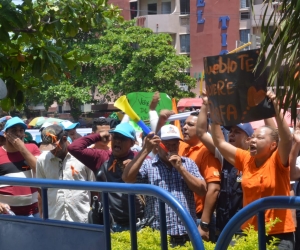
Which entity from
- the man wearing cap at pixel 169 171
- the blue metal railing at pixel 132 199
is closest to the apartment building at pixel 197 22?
the man wearing cap at pixel 169 171

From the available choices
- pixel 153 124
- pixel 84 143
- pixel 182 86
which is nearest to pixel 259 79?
pixel 153 124

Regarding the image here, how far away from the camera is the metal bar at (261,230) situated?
10.5ft

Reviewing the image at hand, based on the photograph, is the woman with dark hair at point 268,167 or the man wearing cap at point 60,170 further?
the man wearing cap at point 60,170

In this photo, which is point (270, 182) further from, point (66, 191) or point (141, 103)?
point (141, 103)

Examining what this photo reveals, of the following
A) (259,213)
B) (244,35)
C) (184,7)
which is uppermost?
(184,7)

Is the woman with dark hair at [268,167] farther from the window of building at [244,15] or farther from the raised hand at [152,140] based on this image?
the window of building at [244,15]

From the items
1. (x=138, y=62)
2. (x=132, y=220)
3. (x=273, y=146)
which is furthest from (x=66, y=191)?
(x=138, y=62)

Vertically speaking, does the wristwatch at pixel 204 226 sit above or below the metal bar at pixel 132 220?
below

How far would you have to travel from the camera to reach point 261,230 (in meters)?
3.28

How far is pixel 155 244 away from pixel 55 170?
2.48 metres

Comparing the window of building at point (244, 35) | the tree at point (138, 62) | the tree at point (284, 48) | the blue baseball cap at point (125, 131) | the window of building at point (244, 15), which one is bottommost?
the tree at point (138, 62)

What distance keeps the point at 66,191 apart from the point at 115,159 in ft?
2.34

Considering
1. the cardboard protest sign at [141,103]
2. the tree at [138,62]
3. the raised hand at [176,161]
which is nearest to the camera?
the raised hand at [176,161]

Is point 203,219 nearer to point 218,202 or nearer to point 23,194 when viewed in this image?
point 218,202
